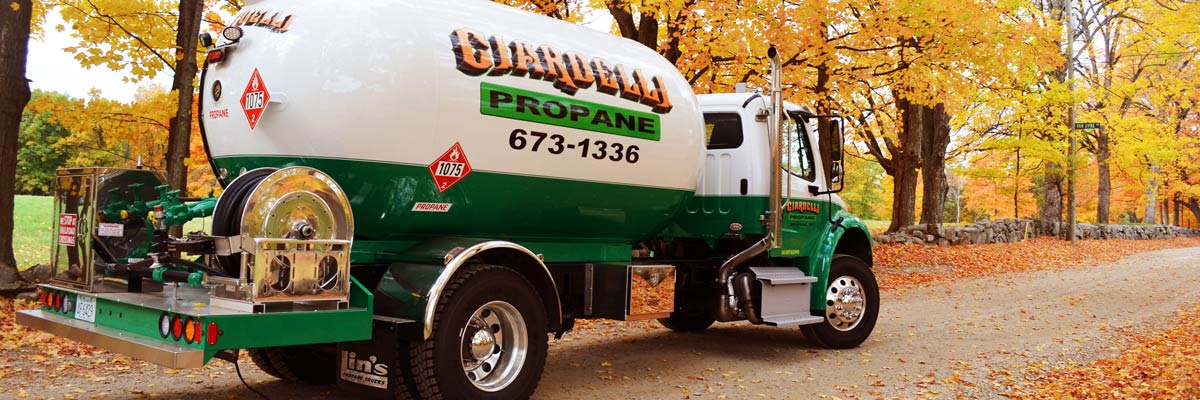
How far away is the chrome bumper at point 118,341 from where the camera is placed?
425cm

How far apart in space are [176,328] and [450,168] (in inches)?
69.7

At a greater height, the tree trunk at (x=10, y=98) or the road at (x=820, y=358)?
the tree trunk at (x=10, y=98)

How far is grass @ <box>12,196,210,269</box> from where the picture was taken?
14383mm

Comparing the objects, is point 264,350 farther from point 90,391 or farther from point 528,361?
point 528,361

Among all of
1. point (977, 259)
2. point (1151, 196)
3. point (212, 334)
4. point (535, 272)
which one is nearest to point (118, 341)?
point (212, 334)

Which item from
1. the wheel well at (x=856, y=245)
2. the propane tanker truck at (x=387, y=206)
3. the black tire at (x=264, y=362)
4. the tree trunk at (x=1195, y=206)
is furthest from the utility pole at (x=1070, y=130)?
the tree trunk at (x=1195, y=206)

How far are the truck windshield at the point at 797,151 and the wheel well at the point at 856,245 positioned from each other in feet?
3.38

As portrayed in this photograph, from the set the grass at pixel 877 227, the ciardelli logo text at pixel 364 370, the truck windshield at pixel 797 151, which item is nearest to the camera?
the ciardelli logo text at pixel 364 370

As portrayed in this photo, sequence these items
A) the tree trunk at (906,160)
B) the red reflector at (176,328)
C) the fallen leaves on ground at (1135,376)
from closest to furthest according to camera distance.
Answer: the red reflector at (176,328) < the fallen leaves on ground at (1135,376) < the tree trunk at (906,160)

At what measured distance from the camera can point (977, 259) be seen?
808 inches

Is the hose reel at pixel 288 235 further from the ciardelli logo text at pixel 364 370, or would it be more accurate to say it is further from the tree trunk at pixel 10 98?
the tree trunk at pixel 10 98

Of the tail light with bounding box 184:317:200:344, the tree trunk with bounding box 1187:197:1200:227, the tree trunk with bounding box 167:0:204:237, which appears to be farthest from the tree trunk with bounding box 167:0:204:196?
the tree trunk with bounding box 1187:197:1200:227

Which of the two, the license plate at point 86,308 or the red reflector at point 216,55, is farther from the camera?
the red reflector at point 216,55

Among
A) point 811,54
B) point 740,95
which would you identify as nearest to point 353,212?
point 740,95
